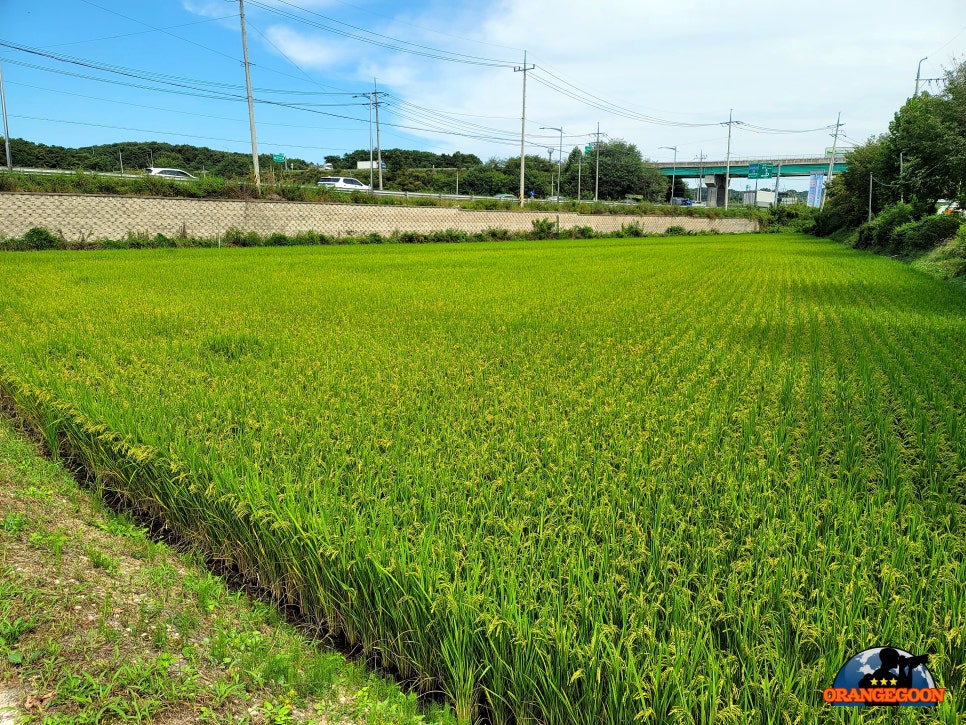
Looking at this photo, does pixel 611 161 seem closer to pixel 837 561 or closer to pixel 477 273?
pixel 477 273

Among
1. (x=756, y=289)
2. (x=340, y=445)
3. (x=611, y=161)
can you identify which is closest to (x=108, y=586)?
(x=340, y=445)

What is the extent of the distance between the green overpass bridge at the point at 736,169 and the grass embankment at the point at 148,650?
214 ft

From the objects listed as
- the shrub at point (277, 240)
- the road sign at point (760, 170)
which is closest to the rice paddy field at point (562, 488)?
the shrub at point (277, 240)

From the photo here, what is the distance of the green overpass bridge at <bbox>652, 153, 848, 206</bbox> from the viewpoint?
64.3 m

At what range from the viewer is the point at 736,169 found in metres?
71.4

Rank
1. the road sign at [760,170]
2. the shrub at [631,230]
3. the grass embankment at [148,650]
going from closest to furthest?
1. the grass embankment at [148,650]
2. the shrub at [631,230]
3. the road sign at [760,170]

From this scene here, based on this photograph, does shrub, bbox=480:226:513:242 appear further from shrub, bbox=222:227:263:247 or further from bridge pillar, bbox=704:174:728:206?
bridge pillar, bbox=704:174:728:206

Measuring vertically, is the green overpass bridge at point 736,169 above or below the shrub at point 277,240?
above

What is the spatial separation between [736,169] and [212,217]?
6543 centimetres

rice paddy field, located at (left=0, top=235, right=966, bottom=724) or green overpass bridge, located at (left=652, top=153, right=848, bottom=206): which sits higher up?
green overpass bridge, located at (left=652, top=153, right=848, bottom=206)

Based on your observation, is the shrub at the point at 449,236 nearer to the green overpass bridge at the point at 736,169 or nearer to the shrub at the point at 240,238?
the shrub at the point at 240,238

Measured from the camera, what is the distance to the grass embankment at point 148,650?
1730 mm

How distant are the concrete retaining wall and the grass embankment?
2029 centimetres

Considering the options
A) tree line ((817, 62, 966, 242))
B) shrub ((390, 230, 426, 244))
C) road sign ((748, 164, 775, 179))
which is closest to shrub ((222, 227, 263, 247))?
shrub ((390, 230, 426, 244))
